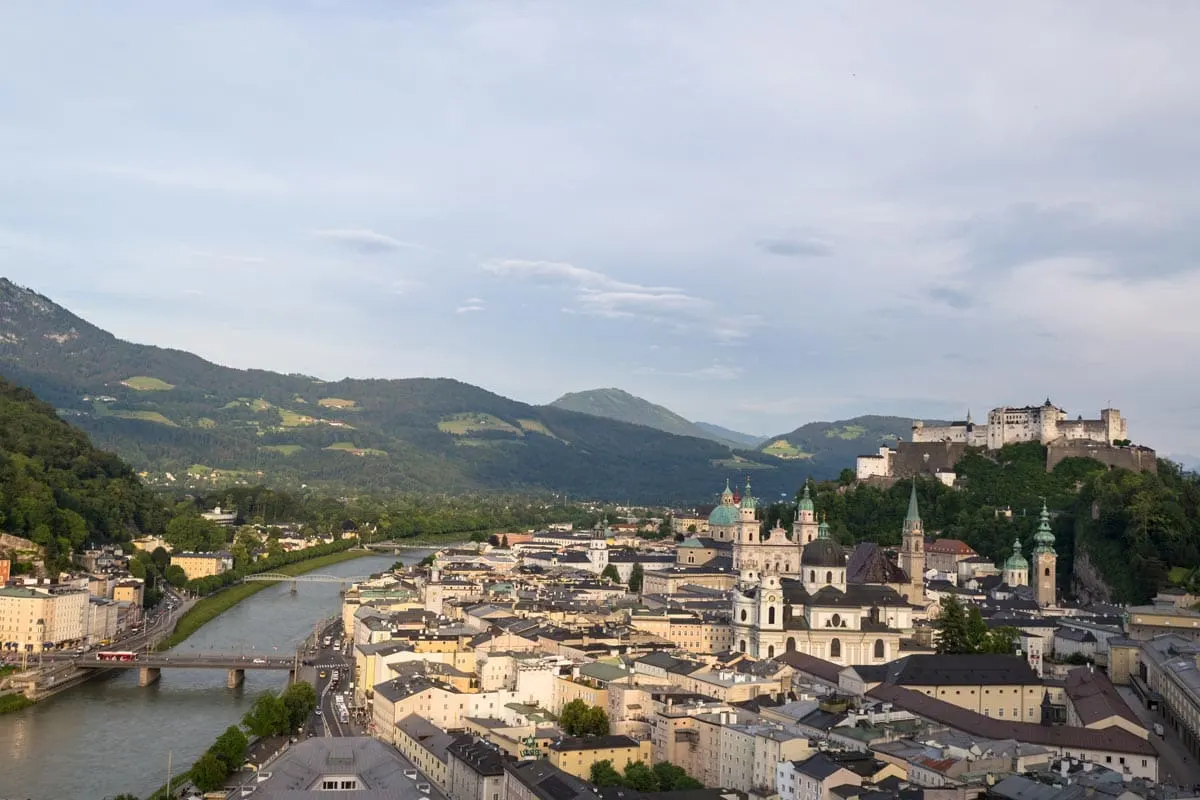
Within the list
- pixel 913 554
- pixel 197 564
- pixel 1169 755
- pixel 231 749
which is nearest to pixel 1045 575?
pixel 913 554

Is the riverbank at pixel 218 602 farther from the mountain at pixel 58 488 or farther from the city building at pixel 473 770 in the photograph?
the city building at pixel 473 770

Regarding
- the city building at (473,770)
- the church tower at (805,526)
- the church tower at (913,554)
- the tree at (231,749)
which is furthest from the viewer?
Result: the church tower at (805,526)

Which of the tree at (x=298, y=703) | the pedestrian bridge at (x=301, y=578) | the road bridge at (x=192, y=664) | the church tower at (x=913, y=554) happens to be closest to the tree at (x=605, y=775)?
the tree at (x=298, y=703)

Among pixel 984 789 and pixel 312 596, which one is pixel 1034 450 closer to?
pixel 312 596

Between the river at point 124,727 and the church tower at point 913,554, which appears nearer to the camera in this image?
the river at point 124,727

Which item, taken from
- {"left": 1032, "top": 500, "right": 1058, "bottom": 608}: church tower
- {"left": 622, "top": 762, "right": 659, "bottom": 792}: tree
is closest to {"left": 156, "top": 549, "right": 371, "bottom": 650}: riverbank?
{"left": 622, "top": 762, "right": 659, "bottom": 792}: tree

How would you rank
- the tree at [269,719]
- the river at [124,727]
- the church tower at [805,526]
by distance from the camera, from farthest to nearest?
the church tower at [805,526]
the tree at [269,719]
the river at [124,727]
